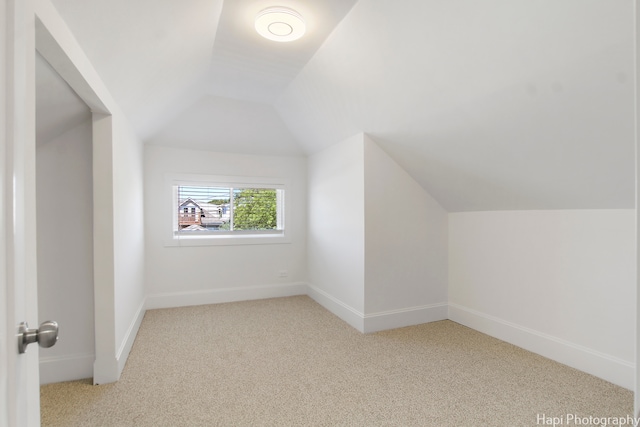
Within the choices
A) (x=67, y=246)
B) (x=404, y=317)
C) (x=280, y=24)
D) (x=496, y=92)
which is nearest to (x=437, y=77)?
(x=496, y=92)

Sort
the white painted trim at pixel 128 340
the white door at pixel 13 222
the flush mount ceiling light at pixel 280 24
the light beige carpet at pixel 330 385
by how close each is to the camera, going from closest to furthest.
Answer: the white door at pixel 13 222, the light beige carpet at pixel 330 385, the flush mount ceiling light at pixel 280 24, the white painted trim at pixel 128 340

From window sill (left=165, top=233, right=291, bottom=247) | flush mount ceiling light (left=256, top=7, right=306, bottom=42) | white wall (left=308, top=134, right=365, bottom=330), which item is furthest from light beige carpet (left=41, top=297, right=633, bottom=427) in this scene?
flush mount ceiling light (left=256, top=7, right=306, bottom=42)

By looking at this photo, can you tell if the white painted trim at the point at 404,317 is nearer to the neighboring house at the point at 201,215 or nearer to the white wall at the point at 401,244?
the white wall at the point at 401,244

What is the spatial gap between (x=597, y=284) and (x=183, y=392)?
9.83 ft

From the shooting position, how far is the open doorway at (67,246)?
2.18 m

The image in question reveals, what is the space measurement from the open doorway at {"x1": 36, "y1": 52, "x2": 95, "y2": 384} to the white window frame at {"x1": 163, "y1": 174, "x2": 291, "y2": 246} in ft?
5.55

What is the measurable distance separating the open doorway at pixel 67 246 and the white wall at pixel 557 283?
3.37 metres

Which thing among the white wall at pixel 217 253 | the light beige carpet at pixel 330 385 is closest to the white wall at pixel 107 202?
the light beige carpet at pixel 330 385

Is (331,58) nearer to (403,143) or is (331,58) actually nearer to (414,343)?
(403,143)

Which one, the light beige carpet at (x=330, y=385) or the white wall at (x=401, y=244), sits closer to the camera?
the light beige carpet at (x=330, y=385)

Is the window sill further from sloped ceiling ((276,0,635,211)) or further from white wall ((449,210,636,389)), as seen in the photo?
white wall ((449,210,636,389))

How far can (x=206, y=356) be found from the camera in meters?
2.63

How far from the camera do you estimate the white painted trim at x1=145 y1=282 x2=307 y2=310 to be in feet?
12.8

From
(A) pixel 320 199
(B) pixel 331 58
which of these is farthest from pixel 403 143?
(A) pixel 320 199
